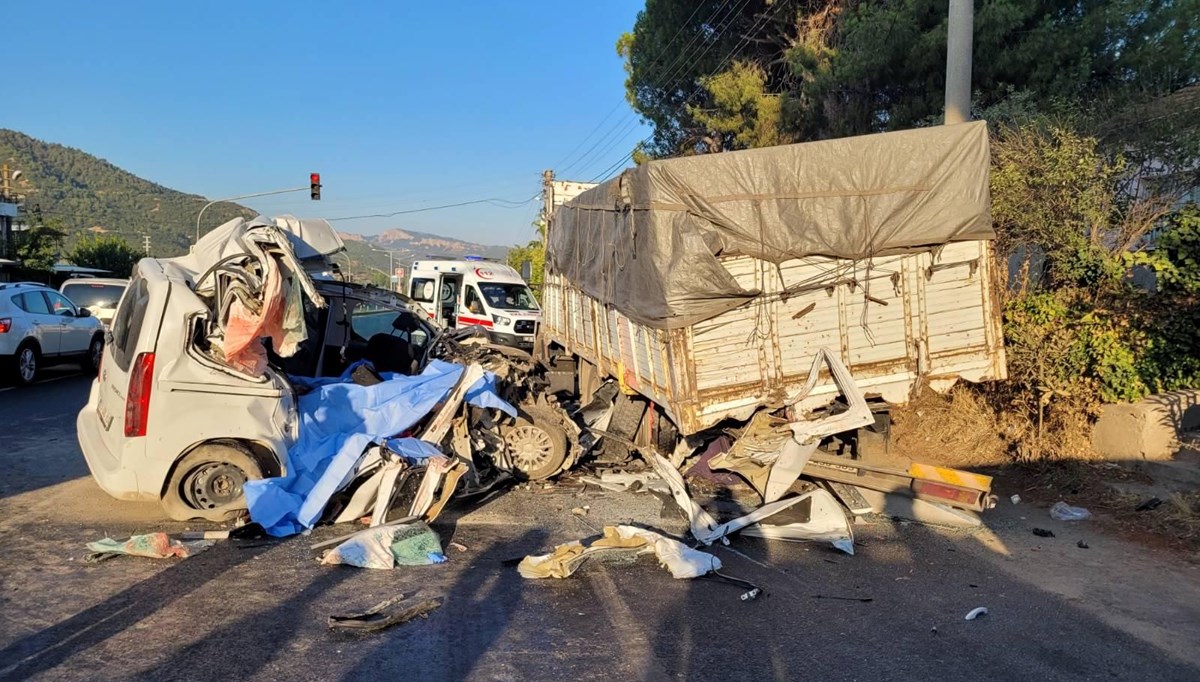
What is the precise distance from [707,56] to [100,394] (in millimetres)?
17375

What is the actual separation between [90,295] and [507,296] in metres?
8.77

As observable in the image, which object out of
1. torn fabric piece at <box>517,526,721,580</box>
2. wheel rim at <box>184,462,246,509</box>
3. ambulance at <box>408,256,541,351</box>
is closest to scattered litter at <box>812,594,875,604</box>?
torn fabric piece at <box>517,526,721,580</box>

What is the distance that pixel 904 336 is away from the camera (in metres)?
6.89

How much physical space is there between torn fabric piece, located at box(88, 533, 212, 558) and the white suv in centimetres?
956

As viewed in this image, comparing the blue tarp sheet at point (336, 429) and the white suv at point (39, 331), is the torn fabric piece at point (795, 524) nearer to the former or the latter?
the blue tarp sheet at point (336, 429)

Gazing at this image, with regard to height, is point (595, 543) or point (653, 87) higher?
point (653, 87)

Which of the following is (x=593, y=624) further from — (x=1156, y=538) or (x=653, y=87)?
(x=653, y=87)

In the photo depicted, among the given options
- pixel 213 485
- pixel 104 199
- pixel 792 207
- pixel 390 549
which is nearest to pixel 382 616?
pixel 390 549

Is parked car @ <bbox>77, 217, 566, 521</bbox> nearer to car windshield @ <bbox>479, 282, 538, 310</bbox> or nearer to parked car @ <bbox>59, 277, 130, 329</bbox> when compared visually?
car windshield @ <bbox>479, 282, 538, 310</bbox>

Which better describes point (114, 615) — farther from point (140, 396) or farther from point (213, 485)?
point (140, 396)

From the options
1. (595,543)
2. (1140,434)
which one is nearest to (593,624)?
(595,543)

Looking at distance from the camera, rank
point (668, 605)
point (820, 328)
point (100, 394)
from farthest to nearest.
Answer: point (820, 328), point (100, 394), point (668, 605)

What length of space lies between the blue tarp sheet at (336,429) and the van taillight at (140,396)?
88cm

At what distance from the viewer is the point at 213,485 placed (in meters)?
5.81
